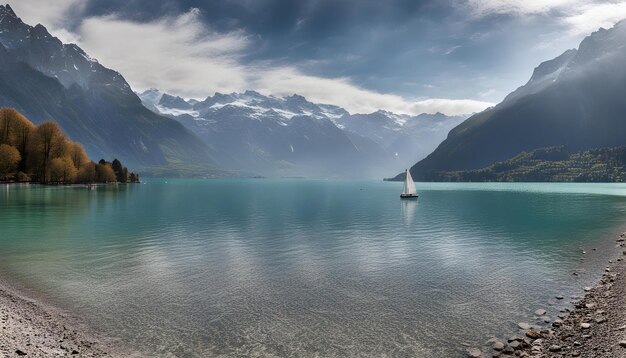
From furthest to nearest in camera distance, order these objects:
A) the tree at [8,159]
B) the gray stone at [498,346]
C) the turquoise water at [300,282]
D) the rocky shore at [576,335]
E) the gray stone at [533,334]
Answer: the tree at [8,159] → the turquoise water at [300,282] → the gray stone at [533,334] → the gray stone at [498,346] → the rocky shore at [576,335]

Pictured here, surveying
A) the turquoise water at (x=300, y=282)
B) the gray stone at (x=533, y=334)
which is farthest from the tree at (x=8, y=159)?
the gray stone at (x=533, y=334)

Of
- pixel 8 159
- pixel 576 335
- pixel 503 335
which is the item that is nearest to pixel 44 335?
pixel 503 335

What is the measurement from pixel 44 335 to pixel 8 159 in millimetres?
202166

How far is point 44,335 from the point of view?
80.4 ft

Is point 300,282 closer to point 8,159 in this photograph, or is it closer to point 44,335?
point 44,335

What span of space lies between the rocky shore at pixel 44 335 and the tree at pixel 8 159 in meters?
190

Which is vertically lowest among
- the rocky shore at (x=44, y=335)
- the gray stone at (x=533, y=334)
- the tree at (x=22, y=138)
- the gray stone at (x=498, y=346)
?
the gray stone at (x=498, y=346)

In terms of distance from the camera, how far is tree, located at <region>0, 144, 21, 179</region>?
179375 mm

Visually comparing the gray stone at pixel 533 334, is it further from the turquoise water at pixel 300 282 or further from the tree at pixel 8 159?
the tree at pixel 8 159

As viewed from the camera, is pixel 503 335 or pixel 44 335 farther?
pixel 503 335

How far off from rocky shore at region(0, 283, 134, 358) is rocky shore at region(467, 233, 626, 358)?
879 inches

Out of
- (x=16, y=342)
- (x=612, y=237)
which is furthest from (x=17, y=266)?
(x=612, y=237)

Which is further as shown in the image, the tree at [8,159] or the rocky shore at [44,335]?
the tree at [8,159]

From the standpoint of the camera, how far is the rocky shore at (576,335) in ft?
72.9
